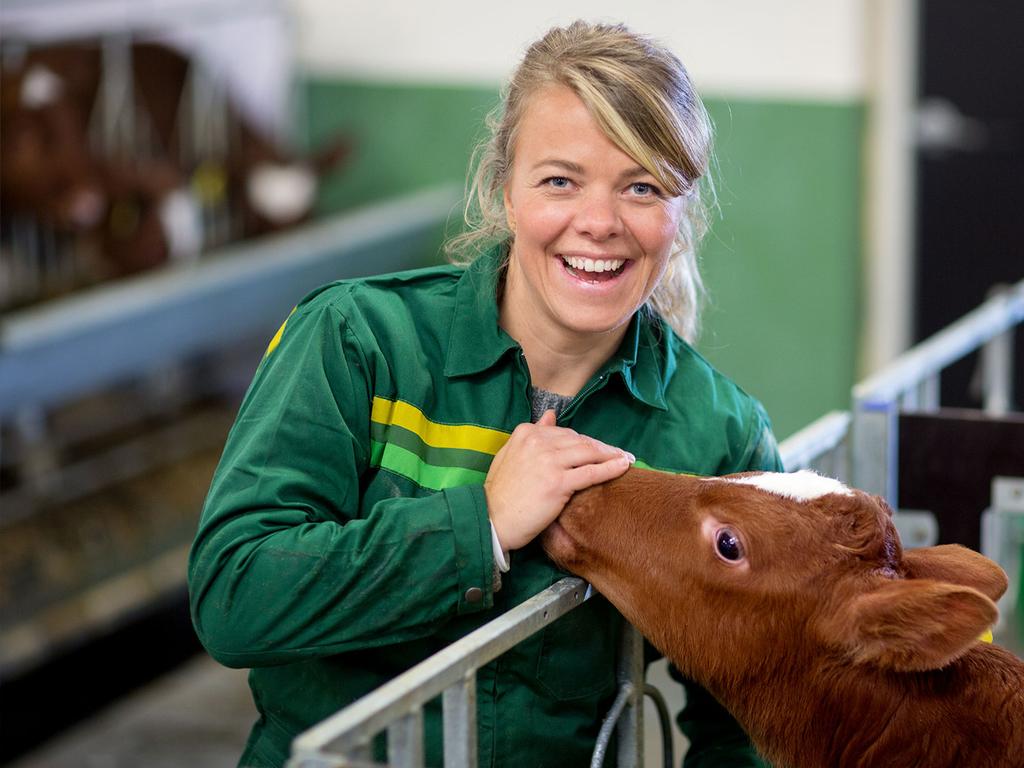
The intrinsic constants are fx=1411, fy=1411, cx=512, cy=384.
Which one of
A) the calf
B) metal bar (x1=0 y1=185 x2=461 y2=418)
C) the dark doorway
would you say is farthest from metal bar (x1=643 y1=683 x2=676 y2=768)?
the dark doorway

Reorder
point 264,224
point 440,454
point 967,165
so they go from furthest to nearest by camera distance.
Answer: point 264,224, point 967,165, point 440,454

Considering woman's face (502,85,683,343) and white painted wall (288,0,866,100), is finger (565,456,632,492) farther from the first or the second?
white painted wall (288,0,866,100)

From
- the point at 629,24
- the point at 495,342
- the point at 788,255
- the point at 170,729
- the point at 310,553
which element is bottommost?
the point at 170,729

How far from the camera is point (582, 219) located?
1584 mm

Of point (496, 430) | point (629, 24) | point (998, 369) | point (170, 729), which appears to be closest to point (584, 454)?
point (496, 430)

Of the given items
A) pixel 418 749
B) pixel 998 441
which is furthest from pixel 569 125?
pixel 998 441

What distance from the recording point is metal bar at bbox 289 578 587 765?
3.80 ft

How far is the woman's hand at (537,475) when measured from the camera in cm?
148

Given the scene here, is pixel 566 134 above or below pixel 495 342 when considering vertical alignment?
above

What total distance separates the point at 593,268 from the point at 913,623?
20.6 inches

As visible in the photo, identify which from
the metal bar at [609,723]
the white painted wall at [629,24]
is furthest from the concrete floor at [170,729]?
the metal bar at [609,723]

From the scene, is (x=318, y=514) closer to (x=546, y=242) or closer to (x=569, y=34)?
(x=546, y=242)

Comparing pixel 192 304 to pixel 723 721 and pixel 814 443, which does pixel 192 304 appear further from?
pixel 723 721

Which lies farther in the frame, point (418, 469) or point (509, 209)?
point (509, 209)
